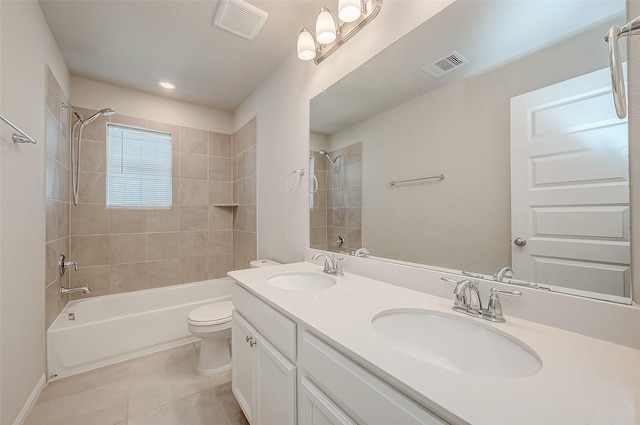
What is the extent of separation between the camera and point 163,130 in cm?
281

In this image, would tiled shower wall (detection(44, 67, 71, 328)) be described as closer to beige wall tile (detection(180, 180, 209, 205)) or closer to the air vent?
beige wall tile (detection(180, 180, 209, 205))

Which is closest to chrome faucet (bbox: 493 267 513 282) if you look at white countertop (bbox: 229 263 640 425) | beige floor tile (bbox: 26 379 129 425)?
white countertop (bbox: 229 263 640 425)

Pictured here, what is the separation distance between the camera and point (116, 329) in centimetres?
208

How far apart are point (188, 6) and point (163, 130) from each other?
159 cm

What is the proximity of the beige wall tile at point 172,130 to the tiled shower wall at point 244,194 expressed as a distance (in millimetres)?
625

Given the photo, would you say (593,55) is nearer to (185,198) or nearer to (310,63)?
(310,63)

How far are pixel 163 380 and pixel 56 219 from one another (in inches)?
58.4

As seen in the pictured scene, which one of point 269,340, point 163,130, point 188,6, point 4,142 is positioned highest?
point 188,6

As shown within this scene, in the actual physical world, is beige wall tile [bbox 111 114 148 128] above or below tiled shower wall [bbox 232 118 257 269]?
above

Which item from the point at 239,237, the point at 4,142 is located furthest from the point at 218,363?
the point at 4,142

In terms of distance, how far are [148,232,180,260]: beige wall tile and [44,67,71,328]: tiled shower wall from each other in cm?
66

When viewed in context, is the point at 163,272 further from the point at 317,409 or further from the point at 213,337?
the point at 317,409

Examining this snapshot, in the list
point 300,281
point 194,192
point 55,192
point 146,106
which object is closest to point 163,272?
point 194,192

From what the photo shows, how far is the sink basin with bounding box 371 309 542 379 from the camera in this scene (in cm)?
68
